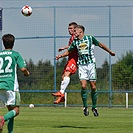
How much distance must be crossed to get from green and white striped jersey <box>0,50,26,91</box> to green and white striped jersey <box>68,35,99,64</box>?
359cm

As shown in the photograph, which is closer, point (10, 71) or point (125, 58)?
point (10, 71)

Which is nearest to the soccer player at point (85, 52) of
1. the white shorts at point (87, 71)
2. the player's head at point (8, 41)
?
the white shorts at point (87, 71)

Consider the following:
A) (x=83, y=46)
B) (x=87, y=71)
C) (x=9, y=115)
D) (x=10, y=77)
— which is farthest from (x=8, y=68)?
(x=87, y=71)

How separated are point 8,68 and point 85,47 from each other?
12.2ft

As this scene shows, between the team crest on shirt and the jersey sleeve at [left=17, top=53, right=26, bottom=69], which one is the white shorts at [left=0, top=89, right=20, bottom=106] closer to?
the jersey sleeve at [left=17, top=53, right=26, bottom=69]

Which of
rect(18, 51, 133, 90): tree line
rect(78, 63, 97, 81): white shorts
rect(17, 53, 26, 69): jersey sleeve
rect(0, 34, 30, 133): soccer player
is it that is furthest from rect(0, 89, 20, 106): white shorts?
rect(18, 51, 133, 90): tree line

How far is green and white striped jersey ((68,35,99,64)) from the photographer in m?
12.3

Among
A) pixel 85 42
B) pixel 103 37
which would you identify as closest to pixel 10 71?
pixel 85 42

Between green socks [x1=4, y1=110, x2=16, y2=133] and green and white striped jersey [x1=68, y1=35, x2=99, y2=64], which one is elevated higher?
green and white striped jersey [x1=68, y1=35, x2=99, y2=64]

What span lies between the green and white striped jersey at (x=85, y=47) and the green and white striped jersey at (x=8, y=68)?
359 centimetres

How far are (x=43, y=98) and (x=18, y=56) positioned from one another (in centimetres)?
1727

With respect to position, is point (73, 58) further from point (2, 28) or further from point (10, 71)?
point (2, 28)

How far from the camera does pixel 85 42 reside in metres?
12.3

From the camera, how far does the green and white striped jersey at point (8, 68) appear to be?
8789 mm
